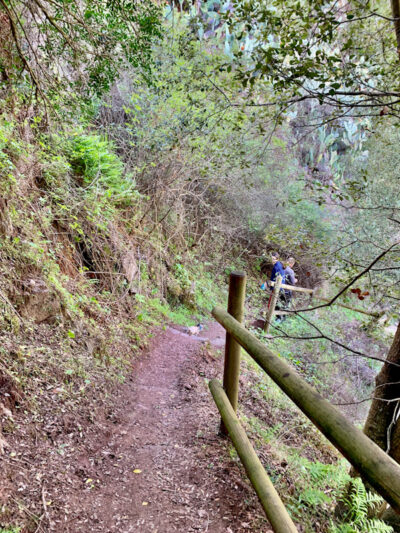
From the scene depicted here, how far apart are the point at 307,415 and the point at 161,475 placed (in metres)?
1.92

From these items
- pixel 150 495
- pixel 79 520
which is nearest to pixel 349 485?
pixel 150 495

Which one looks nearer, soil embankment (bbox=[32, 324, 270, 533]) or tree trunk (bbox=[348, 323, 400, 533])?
soil embankment (bbox=[32, 324, 270, 533])

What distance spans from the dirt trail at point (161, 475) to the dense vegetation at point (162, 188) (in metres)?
0.44

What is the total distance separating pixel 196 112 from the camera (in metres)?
6.54

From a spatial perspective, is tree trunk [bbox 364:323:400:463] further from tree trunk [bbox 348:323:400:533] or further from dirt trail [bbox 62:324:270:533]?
dirt trail [bbox 62:324:270:533]

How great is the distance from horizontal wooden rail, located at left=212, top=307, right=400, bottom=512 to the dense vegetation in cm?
50

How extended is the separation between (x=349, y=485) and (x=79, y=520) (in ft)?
6.94

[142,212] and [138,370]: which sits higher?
[142,212]

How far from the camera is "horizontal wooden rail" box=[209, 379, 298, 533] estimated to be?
5.61 ft

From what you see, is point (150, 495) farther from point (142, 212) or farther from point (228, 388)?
point (142, 212)

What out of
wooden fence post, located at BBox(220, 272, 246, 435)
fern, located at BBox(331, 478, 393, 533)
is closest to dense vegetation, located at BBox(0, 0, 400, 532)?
fern, located at BBox(331, 478, 393, 533)

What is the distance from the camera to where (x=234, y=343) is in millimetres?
2916

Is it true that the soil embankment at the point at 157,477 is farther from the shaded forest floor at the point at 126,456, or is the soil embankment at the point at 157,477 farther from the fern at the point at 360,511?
the fern at the point at 360,511

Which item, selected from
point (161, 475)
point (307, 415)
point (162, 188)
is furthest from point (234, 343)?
point (162, 188)
